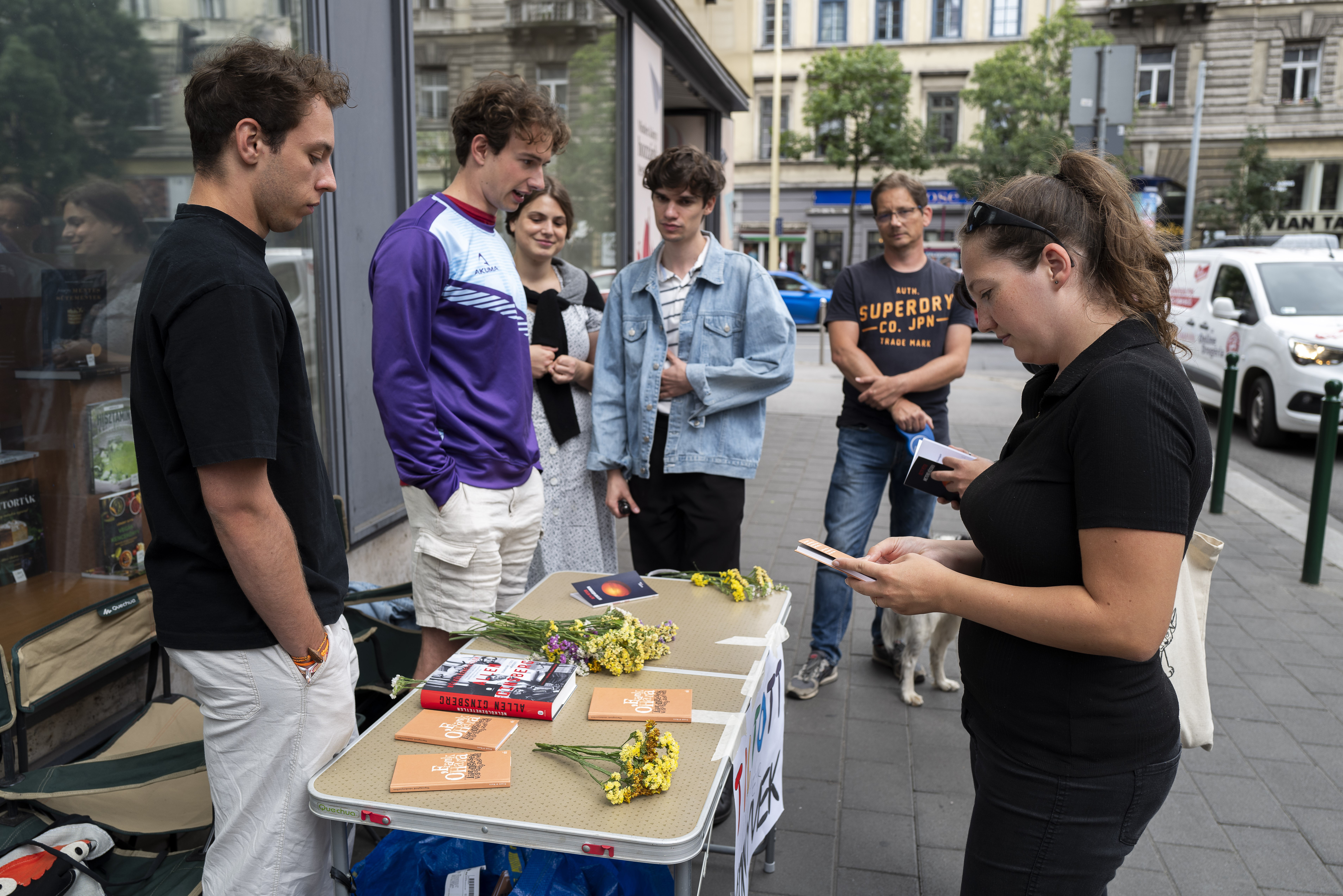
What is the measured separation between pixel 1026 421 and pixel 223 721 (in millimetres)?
1582

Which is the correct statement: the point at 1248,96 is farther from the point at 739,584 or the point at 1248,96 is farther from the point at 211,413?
the point at 211,413

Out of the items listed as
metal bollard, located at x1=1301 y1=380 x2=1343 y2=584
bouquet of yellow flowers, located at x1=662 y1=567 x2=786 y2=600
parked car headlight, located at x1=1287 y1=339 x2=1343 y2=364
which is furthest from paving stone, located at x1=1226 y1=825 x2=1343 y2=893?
parked car headlight, located at x1=1287 y1=339 x2=1343 y2=364

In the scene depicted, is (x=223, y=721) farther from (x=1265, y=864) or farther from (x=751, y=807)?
(x=1265, y=864)

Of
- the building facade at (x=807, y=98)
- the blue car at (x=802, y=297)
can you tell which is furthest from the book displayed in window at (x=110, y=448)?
the building facade at (x=807, y=98)

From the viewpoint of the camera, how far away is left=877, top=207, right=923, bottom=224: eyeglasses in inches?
150

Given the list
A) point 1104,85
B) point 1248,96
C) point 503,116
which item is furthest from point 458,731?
point 1248,96

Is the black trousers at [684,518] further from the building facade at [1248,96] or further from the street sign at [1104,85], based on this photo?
the building facade at [1248,96]

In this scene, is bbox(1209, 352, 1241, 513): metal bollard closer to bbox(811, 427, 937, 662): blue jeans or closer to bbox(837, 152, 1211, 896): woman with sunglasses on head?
bbox(811, 427, 937, 662): blue jeans

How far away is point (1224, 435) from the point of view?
275 inches

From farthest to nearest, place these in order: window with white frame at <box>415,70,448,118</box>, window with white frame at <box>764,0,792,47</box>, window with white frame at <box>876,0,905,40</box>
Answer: window with white frame at <box>764,0,792,47</box> → window with white frame at <box>876,0,905,40</box> → window with white frame at <box>415,70,448,118</box>

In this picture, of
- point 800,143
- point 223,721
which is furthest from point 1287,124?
point 223,721

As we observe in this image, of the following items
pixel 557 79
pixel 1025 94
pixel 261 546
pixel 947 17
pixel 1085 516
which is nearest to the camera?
pixel 1085 516

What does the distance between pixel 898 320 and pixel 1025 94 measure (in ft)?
100

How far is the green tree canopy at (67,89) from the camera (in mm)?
2801
